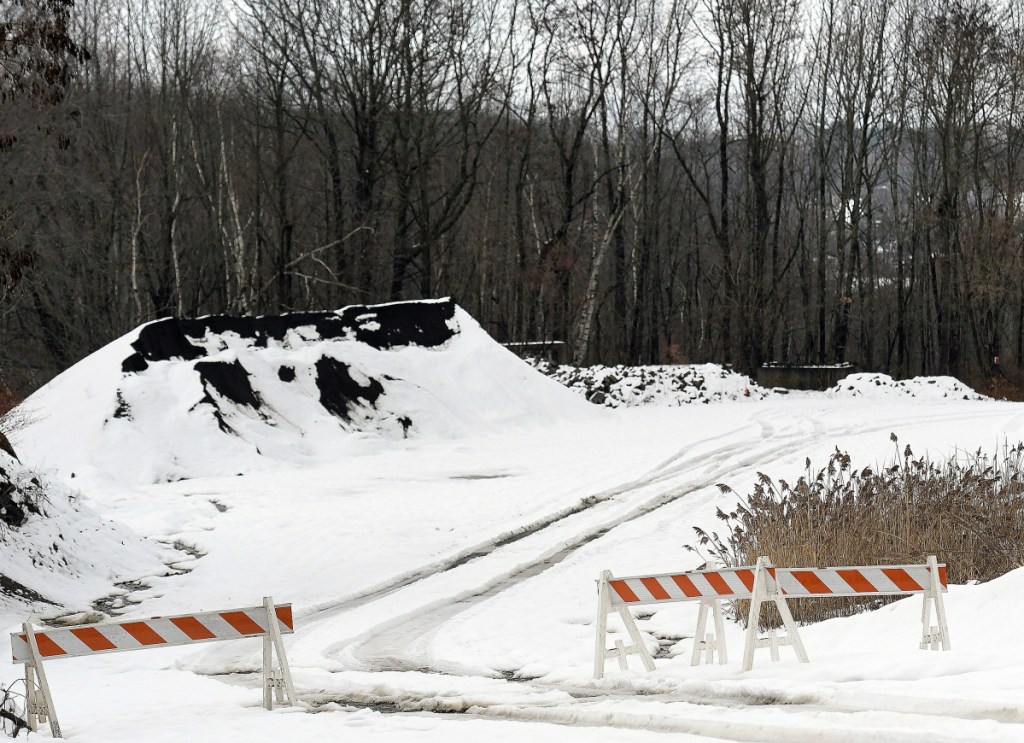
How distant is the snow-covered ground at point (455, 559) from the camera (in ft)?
20.4

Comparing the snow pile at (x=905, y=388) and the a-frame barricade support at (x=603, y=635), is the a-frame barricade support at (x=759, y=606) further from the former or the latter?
the snow pile at (x=905, y=388)

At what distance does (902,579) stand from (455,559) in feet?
20.4

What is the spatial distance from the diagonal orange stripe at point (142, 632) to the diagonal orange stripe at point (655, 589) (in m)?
3.07

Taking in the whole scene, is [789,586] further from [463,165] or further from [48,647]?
[463,165]

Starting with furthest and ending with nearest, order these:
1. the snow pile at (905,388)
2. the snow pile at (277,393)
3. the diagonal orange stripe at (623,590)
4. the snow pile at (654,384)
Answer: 1. the snow pile at (905,388)
2. the snow pile at (654,384)
3. the snow pile at (277,393)
4. the diagonal orange stripe at (623,590)

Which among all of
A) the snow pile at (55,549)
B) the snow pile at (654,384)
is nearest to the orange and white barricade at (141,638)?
the snow pile at (55,549)

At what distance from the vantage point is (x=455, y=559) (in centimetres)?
1234

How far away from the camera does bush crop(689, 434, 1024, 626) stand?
30.5 feet

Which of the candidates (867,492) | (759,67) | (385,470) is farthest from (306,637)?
(759,67)

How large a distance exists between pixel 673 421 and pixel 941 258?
2215 centimetres

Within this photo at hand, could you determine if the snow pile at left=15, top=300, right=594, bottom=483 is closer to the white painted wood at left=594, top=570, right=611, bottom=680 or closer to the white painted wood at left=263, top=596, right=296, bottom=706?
the white painted wood at left=263, top=596, right=296, bottom=706

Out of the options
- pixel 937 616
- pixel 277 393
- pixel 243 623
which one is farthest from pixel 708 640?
pixel 277 393

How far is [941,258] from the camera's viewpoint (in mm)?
43219

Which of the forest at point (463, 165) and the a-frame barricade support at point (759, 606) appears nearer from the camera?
the a-frame barricade support at point (759, 606)
